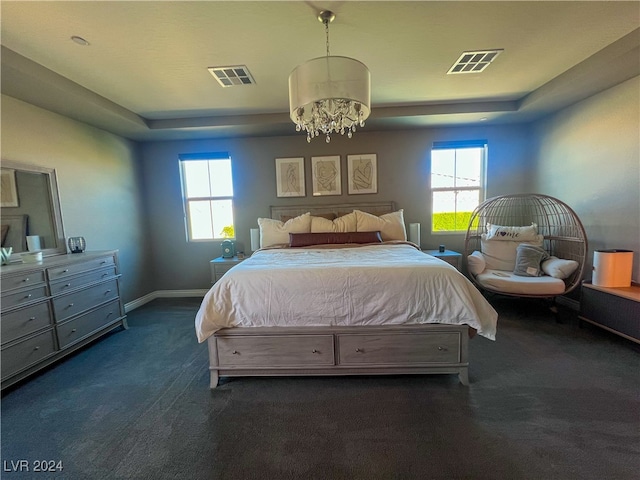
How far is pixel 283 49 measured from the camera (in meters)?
2.22

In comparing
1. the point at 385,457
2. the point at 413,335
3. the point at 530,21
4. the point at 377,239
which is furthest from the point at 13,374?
the point at 530,21

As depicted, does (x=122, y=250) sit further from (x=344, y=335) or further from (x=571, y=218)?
(x=571, y=218)

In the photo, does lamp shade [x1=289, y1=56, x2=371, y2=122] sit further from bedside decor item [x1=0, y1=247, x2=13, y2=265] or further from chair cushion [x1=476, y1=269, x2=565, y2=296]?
bedside decor item [x1=0, y1=247, x2=13, y2=265]

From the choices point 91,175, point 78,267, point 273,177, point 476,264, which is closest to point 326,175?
point 273,177

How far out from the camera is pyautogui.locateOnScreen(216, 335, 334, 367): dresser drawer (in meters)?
2.02

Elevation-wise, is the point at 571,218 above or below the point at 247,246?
above

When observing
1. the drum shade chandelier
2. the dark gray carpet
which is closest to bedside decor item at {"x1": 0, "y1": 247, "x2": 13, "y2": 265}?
the dark gray carpet

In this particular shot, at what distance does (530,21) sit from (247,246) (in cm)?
396

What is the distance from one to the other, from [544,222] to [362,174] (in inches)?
104

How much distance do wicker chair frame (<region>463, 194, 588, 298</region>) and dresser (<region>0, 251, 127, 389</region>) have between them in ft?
14.2

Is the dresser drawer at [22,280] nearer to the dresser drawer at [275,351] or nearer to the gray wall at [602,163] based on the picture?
the dresser drawer at [275,351]

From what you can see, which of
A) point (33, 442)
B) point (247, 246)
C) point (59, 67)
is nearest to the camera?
point (33, 442)

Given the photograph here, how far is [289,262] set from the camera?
7.73ft

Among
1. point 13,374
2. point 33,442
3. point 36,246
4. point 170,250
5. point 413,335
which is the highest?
point 36,246
